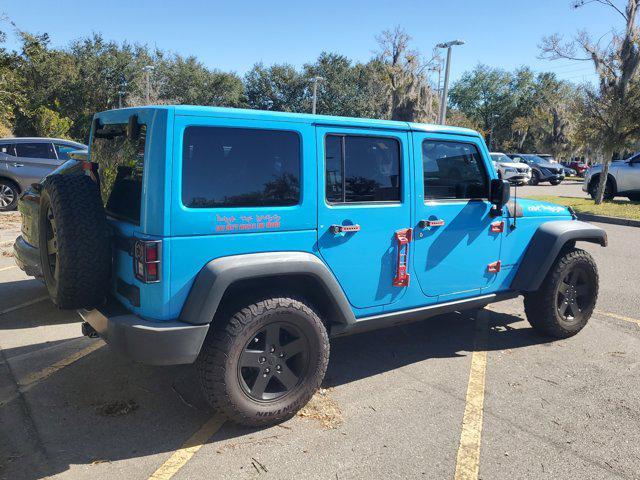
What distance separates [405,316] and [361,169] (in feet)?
3.68

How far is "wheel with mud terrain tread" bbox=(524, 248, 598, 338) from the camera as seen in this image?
4457mm

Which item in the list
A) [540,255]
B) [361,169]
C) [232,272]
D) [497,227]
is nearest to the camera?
[232,272]

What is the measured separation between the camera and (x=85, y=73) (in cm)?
3631

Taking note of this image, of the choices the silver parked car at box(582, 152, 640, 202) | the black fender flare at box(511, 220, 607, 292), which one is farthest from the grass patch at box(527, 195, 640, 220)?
the black fender flare at box(511, 220, 607, 292)

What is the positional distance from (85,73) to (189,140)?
128 ft

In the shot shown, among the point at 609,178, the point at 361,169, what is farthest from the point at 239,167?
the point at 609,178

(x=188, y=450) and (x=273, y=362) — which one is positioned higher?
(x=273, y=362)

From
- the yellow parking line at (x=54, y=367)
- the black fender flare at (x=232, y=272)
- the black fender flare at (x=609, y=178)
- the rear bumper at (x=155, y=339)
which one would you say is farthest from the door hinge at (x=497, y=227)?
the black fender flare at (x=609, y=178)

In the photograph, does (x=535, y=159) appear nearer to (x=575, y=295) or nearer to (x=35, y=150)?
(x=35, y=150)

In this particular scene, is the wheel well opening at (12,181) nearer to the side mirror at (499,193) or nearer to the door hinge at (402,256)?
the door hinge at (402,256)

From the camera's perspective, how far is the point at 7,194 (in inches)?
442

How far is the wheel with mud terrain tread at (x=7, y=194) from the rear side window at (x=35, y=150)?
0.70 meters

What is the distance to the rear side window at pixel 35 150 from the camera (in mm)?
11016

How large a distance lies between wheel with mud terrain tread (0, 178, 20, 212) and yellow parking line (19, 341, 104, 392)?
864cm
